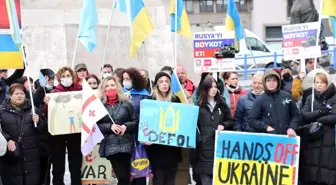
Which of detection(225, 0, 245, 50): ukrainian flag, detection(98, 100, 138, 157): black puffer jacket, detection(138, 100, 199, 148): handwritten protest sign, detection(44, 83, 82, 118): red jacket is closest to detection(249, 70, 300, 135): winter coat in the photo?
detection(138, 100, 199, 148): handwritten protest sign

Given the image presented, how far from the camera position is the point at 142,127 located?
8578mm

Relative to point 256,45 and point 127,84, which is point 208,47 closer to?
point 127,84

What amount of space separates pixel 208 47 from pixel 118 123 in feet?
10.1

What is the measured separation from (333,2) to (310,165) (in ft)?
10.4

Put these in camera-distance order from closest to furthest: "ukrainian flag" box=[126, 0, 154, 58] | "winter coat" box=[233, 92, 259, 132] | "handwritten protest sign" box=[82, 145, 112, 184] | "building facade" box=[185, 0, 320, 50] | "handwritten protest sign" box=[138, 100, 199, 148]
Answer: "handwritten protest sign" box=[138, 100, 199, 148] < "winter coat" box=[233, 92, 259, 132] < "handwritten protest sign" box=[82, 145, 112, 184] < "ukrainian flag" box=[126, 0, 154, 58] < "building facade" box=[185, 0, 320, 50]

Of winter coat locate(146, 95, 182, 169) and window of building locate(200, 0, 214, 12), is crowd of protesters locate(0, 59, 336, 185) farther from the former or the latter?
window of building locate(200, 0, 214, 12)

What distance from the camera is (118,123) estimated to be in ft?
27.8

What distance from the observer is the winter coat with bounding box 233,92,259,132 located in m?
8.78

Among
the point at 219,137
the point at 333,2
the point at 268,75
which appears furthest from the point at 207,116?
the point at 333,2

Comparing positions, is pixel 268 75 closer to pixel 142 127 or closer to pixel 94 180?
pixel 142 127

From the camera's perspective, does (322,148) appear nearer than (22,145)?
Yes

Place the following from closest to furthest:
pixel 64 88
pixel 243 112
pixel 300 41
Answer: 1. pixel 243 112
2. pixel 64 88
3. pixel 300 41

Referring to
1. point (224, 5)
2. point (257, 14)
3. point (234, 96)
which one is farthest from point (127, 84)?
point (224, 5)

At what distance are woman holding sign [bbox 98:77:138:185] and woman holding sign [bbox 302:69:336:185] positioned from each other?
7.01 ft
